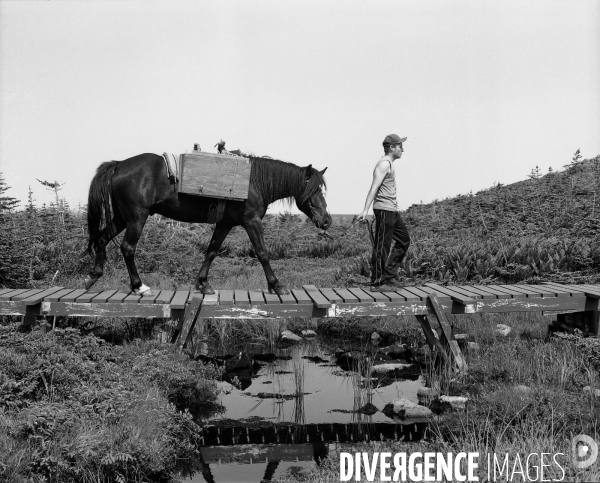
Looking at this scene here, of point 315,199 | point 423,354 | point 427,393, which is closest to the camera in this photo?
point 427,393

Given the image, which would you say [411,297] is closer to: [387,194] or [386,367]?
[386,367]

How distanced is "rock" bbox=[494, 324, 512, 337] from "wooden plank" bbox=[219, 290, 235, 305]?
3.77 meters

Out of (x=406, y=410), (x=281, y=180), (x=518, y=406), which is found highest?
(x=281, y=180)

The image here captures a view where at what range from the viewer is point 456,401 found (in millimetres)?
5938

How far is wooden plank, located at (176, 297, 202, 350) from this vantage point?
6.66 metres

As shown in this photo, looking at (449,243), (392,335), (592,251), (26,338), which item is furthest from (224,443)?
(449,243)

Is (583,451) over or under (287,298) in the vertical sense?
under

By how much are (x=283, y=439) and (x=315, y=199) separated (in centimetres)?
304

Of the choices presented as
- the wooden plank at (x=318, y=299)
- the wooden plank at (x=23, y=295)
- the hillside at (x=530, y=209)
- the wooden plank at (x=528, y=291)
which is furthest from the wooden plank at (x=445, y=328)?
the hillside at (x=530, y=209)

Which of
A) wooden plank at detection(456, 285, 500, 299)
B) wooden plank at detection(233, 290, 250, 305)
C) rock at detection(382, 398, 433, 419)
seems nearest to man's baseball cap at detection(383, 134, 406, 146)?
wooden plank at detection(456, 285, 500, 299)

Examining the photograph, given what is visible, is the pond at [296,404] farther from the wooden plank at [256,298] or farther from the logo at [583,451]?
the logo at [583,451]

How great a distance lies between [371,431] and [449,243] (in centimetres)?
956

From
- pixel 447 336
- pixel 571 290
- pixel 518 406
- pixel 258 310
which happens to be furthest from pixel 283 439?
pixel 571 290

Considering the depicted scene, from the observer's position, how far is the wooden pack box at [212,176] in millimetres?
6906
